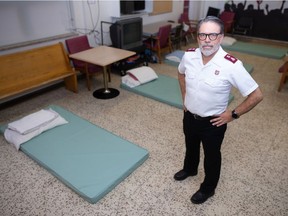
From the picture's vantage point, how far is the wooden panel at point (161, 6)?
19.0 feet

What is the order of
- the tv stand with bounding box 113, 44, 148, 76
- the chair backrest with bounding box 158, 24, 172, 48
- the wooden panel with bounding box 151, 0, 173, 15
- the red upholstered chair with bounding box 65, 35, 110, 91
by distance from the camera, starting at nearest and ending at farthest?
the red upholstered chair with bounding box 65, 35, 110, 91, the tv stand with bounding box 113, 44, 148, 76, the chair backrest with bounding box 158, 24, 172, 48, the wooden panel with bounding box 151, 0, 173, 15

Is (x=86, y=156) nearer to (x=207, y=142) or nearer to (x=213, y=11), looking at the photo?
(x=207, y=142)

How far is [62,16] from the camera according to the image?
151 inches

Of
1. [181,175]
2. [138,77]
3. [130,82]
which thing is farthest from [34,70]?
[181,175]

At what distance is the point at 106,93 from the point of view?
3775mm

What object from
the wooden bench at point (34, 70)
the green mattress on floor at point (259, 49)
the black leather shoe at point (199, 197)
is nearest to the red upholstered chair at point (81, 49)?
the wooden bench at point (34, 70)

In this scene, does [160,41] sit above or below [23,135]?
above

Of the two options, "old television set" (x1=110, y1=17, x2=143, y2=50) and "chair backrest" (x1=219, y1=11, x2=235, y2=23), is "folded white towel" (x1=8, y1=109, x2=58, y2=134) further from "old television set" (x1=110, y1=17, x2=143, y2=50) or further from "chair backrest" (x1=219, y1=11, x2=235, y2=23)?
"chair backrest" (x1=219, y1=11, x2=235, y2=23)

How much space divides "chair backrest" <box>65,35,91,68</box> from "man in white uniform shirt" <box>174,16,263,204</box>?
8.86 feet

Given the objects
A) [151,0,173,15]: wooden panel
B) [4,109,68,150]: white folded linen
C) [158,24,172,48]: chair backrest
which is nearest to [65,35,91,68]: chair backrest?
[4,109,68,150]: white folded linen

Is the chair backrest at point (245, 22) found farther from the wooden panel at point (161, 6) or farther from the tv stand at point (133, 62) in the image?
the tv stand at point (133, 62)

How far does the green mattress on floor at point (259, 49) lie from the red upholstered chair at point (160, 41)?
187 centimetres

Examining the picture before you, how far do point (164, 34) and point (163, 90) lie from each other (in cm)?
178

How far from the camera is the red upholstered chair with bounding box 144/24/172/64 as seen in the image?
192 inches
